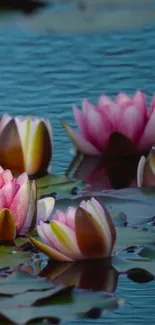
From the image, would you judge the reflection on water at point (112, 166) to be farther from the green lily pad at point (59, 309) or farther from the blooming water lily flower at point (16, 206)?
the green lily pad at point (59, 309)

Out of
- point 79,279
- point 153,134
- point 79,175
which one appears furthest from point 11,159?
point 79,279

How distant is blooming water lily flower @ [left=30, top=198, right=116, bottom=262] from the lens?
2256 mm

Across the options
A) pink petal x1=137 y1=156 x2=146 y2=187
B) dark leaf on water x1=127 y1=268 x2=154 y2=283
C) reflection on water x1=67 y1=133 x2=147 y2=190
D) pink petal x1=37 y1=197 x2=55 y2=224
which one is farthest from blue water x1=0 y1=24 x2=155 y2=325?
dark leaf on water x1=127 y1=268 x2=154 y2=283

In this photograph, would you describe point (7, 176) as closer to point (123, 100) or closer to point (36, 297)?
point (36, 297)

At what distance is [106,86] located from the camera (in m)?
3.79

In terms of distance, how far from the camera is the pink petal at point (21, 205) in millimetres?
2398

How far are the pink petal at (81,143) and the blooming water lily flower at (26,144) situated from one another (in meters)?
0.12

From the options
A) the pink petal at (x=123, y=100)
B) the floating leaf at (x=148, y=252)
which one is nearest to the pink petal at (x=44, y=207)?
the floating leaf at (x=148, y=252)

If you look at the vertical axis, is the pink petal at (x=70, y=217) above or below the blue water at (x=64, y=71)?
below

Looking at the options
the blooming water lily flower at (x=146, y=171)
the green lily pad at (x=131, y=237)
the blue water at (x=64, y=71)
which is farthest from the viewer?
the blue water at (x=64, y=71)

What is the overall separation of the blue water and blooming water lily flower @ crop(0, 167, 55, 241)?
1.70ft

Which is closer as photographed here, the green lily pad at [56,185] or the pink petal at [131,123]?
the green lily pad at [56,185]

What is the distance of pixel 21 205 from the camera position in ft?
7.86

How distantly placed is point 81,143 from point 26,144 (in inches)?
7.7
